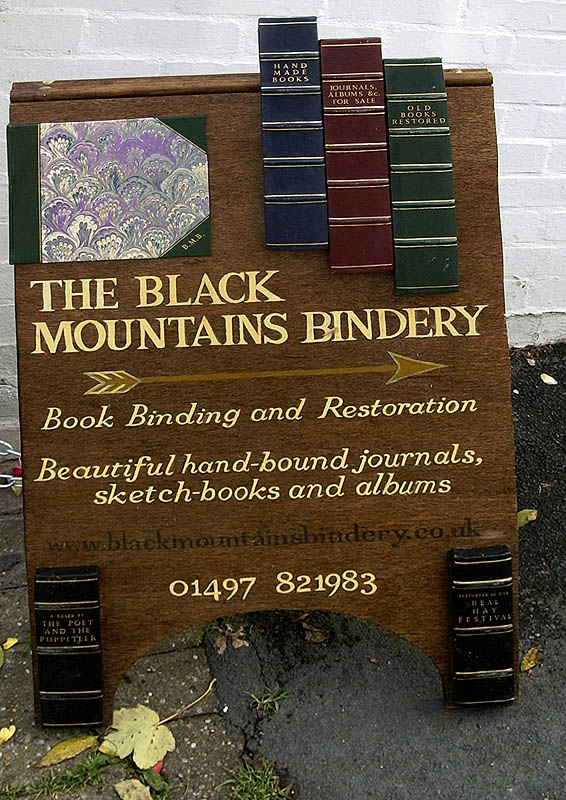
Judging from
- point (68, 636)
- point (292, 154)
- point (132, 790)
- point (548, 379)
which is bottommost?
point (132, 790)

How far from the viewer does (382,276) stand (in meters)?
1.54

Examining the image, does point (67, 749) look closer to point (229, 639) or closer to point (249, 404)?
point (229, 639)

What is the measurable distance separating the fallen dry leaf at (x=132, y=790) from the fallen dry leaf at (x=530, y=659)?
3.03ft

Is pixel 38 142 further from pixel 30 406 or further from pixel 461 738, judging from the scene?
pixel 461 738

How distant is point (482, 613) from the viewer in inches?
60.7

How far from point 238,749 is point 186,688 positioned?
8.4 inches

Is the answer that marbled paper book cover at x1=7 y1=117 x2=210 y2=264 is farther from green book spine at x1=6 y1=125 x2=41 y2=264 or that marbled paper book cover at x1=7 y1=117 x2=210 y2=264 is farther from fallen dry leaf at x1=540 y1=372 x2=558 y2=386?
fallen dry leaf at x1=540 y1=372 x2=558 y2=386

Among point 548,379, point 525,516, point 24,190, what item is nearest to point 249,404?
point 24,190

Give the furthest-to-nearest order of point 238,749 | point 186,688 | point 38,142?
point 186,688 → point 238,749 → point 38,142

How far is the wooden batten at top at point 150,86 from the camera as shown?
1529 mm

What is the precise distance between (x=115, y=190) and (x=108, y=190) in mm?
15

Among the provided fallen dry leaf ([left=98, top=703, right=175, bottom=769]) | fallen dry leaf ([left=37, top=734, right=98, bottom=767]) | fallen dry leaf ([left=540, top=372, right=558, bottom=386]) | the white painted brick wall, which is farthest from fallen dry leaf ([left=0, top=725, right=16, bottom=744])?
fallen dry leaf ([left=540, top=372, right=558, bottom=386])

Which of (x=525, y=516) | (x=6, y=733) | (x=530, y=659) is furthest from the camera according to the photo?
(x=525, y=516)


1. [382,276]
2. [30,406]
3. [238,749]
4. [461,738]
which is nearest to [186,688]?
[238,749]
